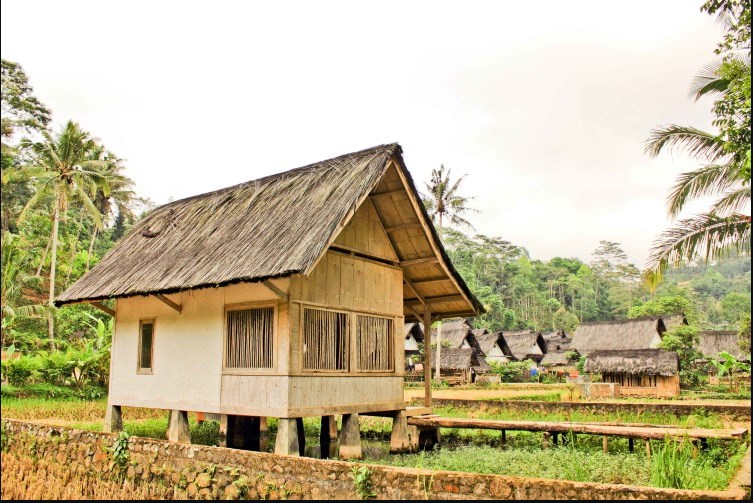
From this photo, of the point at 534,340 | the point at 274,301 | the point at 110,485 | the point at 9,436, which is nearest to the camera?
the point at 110,485

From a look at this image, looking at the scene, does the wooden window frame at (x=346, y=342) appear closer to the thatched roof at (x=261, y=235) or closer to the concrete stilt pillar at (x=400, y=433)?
the thatched roof at (x=261, y=235)

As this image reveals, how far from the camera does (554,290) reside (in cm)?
9138

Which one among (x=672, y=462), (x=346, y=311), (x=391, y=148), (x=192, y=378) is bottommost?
(x=672, y=462)

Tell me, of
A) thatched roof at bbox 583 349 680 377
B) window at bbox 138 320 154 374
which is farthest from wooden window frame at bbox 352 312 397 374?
thatched roof at bbox 583 349 680 377

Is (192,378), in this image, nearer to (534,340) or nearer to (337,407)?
(337,407)

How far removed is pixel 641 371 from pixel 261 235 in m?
26.9

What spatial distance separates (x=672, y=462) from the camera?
737 centimetres

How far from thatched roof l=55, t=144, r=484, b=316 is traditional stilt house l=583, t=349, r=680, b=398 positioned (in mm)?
21220

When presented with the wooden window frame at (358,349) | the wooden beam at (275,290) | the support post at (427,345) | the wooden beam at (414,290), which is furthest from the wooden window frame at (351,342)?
the support post at (427,345)

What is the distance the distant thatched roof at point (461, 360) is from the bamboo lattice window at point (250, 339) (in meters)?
32.2

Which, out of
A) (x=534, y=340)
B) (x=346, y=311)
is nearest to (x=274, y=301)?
→ (x=346, y=311)

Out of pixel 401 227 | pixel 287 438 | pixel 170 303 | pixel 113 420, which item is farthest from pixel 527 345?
pixel 287 438

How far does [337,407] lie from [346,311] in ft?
5.55

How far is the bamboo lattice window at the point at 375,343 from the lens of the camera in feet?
38.1
